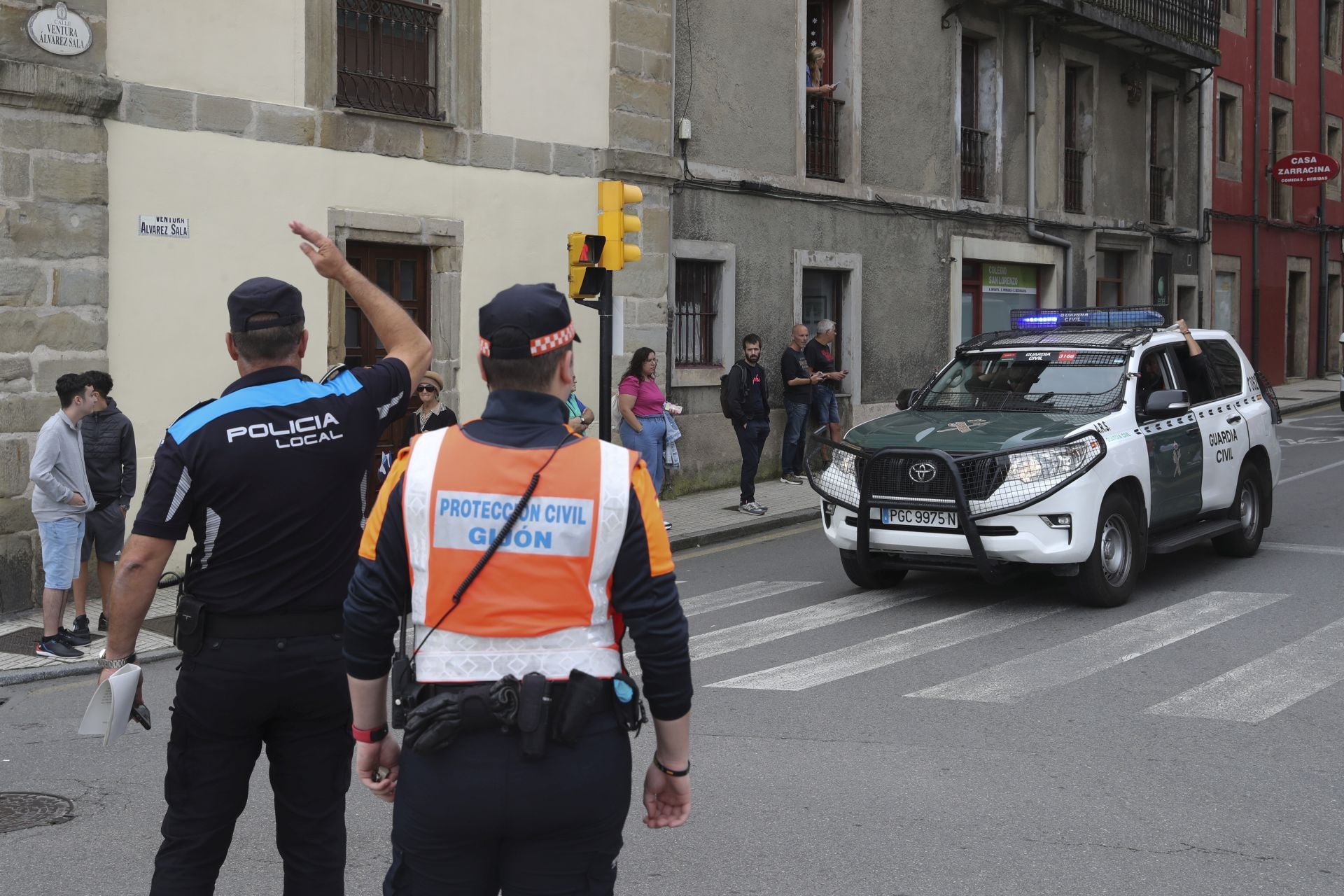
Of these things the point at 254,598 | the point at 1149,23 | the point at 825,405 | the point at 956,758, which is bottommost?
the point at 956,758

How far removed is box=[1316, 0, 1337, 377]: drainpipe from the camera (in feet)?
112

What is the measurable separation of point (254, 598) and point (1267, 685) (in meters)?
5.55

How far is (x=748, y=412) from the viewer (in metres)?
15.6

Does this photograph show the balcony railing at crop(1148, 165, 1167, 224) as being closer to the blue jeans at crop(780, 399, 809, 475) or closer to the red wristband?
the blue jeans at crop(780, 399, 809, 475)

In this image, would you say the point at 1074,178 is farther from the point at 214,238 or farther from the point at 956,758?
the point at 956,758

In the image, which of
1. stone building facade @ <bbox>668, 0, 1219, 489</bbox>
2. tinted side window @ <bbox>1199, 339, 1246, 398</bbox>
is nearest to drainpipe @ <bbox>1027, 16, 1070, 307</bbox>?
stone building facade @ <bbox>668, 0, 1219, 489</bbox>

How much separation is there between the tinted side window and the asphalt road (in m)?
1.76

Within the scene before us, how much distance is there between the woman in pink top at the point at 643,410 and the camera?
1399cm

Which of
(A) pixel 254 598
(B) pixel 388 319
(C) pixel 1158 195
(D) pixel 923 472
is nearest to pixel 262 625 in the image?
(A) pixel 254 598

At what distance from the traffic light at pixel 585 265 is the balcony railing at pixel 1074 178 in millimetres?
13946

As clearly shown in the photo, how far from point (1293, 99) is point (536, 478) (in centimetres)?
3414

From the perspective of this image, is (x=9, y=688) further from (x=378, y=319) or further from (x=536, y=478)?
(x=536, y=478)

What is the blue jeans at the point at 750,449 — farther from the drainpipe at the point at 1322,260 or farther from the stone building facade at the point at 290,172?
the drainpipe at the point at 1322,260

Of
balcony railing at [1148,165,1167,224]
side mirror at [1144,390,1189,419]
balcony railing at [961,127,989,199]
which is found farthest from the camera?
balcony railing at [1148,165,1167,224]
